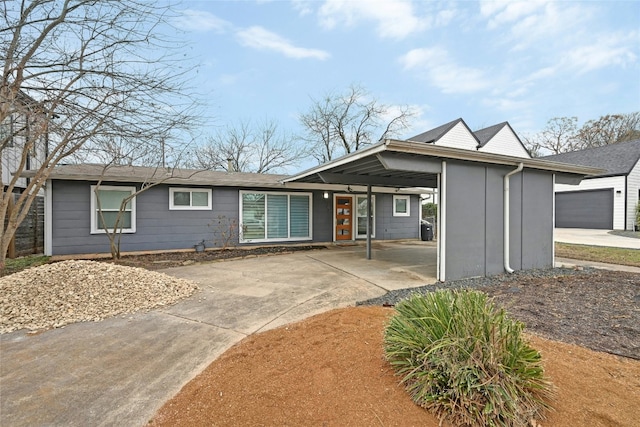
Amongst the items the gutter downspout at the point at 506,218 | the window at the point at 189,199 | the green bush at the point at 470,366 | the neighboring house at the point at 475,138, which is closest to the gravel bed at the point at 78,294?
the green bush at the point at 470,366

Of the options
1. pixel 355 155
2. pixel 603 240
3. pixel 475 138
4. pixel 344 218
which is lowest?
pixel 603 240

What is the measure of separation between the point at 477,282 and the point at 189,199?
787 cm

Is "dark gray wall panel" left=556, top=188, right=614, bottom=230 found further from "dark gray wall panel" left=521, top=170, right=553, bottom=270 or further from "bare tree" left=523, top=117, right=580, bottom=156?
"dark gray wall panel" left=521, top=170, right=553, bottom=270

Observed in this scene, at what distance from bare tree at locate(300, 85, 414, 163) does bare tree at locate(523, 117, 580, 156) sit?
1541 cm

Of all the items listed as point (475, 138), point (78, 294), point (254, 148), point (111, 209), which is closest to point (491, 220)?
point (78, 294)

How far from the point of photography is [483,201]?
559 centimetres

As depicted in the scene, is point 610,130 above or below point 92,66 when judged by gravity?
above

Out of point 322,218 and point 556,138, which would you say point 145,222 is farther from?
point 556,138

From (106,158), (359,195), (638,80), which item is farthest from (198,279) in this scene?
(638,80)

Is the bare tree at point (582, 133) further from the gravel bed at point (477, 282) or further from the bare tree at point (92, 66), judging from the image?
the bare tree at point (92, 66)

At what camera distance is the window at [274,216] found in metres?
9.66

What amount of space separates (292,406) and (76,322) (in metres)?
3.34

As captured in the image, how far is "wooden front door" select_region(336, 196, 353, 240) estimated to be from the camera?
11.2 m

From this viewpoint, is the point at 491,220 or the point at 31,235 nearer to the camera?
the point at 491,220
